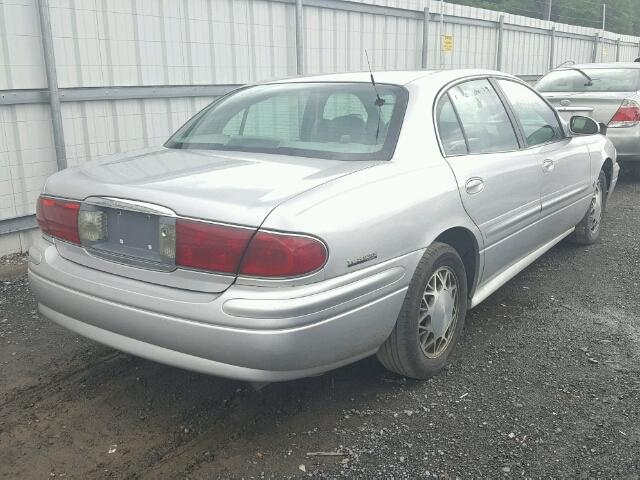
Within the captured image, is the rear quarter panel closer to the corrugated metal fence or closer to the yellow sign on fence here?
the corrugated metal fence

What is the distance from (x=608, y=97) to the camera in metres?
8.09

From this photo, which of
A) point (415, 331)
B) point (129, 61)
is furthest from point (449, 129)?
point (129, 61)

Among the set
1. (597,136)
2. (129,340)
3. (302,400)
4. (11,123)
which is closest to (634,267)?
(597,136)

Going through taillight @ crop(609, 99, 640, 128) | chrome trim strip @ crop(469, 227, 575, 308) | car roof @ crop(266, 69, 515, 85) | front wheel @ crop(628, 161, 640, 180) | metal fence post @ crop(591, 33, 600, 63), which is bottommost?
front wheel @ crop(628, 161, 640, 180)

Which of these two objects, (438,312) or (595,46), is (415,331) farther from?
(595,46)

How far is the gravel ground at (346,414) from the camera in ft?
8.40

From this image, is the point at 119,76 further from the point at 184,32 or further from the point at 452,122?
the point at 452,122

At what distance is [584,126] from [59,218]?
12.4 ft

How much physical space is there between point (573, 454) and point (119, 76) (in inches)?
199

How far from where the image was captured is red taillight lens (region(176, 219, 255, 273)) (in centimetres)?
240

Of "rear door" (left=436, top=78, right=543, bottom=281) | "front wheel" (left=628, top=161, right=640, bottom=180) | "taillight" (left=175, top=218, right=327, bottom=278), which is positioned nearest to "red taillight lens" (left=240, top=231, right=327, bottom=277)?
"taillight" (left=175, top=218, right=327, bottom=278)

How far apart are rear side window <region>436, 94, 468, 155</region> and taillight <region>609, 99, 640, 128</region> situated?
213 inches

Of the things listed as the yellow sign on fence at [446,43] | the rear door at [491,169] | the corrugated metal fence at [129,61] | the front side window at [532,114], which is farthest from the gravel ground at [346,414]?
the yellow sign on fence at [446,43]

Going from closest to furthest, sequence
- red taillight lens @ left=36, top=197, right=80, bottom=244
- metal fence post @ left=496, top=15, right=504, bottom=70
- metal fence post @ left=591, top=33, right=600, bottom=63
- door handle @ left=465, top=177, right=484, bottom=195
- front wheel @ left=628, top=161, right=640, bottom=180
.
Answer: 1. red taillight lens @ left=36, top=197, right=80, bottom=244
2. door handle @ left=465, top=177, right=484, bottom=195
3. front wheel @ left=628, top=161, right=640, bottom=180
4. metal fence post @ left=496, top=15, right=504, bottom=70
5. metal fence post @ left=591, top=33, right=600, bottom=63
